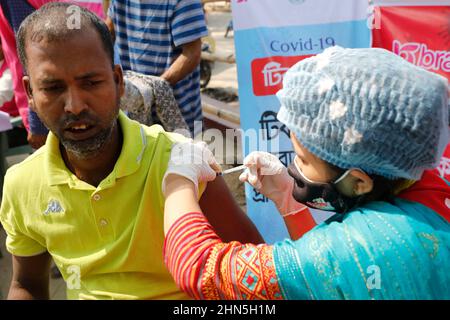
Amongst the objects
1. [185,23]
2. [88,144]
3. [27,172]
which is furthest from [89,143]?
[185,23]

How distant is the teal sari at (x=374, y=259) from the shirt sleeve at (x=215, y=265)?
0.04 meters

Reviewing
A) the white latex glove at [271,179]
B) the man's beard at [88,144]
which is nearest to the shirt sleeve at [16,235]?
the man's beard at [88,144]

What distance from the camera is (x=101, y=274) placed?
1761 millimetres

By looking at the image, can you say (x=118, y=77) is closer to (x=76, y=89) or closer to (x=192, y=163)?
(x=76, y=89)

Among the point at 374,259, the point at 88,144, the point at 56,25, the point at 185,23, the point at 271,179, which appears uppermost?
the point at 56,25

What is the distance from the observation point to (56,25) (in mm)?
1500

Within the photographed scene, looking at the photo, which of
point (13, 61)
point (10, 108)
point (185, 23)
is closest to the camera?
point (185, 23)

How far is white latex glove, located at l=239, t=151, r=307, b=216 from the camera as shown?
1801 mm

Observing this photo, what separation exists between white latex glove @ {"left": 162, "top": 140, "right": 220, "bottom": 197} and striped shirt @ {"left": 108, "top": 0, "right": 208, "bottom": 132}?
151cm

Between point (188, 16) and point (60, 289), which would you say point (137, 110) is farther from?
point (60, 289)

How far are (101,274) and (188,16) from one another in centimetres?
182

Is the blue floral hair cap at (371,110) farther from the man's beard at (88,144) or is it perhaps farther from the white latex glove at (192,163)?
the man's beard at (88,144)

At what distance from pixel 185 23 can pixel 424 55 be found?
1.39 m

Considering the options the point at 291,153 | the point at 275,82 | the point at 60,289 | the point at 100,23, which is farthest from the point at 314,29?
the point at 60,289
